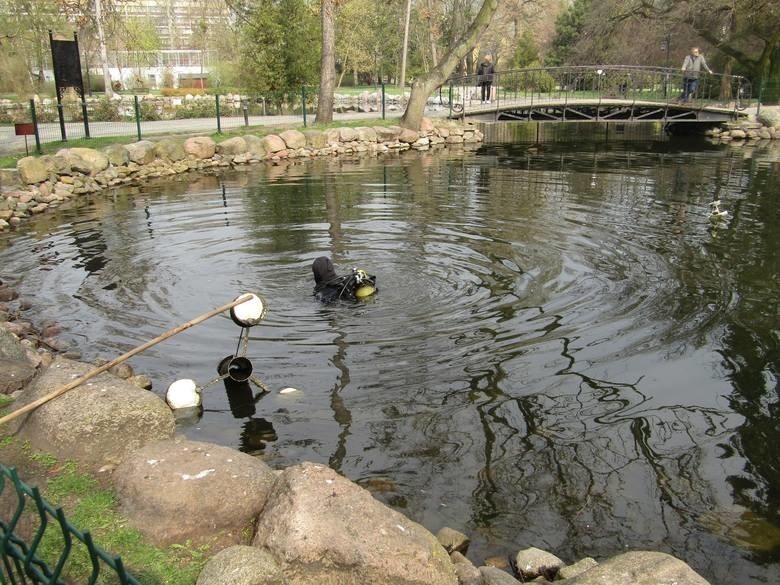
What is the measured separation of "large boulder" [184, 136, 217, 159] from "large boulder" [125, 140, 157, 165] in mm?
1161

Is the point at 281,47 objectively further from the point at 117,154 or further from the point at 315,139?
the point at 117,154

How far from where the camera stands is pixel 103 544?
12.6 ft

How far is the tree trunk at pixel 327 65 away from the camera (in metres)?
24.0

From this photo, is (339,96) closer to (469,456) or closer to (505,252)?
(505,252)

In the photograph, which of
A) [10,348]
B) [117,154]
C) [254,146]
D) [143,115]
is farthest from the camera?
[143,115]

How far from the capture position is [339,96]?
37.5 metres

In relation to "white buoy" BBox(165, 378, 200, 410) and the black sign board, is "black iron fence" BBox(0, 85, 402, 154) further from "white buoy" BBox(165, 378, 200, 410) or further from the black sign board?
"white buoy" BBox(165, 378, 200, 410)

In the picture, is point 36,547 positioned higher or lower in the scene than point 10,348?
higher

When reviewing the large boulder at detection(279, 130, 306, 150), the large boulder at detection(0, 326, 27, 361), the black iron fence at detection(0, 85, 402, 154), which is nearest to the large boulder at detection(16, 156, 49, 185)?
the black iron fence at detection(0, 85, 402, 154)

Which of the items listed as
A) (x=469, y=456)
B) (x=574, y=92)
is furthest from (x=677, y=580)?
(x=574, y=92)

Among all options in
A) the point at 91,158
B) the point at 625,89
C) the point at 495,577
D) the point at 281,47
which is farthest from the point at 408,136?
the point at 495,577

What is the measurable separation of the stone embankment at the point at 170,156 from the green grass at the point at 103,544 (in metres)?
11.0

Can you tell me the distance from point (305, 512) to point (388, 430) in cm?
213

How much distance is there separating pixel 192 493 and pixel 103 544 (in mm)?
522
